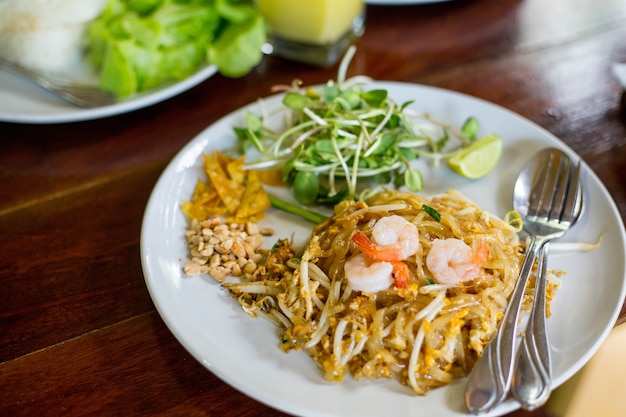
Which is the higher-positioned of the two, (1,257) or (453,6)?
(453,6)

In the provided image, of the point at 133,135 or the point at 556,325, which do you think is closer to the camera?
the point at 556,325

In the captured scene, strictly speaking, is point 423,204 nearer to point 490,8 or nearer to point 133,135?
point 133,135

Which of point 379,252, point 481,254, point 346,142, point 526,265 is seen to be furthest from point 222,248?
point 526,265

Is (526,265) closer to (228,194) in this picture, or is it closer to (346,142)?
(346,142)

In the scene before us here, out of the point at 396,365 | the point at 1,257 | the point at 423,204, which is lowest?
the point at 1,257

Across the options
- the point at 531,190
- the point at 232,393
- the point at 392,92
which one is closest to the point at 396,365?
the point at 232,393

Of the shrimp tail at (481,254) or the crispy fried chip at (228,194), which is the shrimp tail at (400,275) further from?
the crispy fried chip at (228,194)

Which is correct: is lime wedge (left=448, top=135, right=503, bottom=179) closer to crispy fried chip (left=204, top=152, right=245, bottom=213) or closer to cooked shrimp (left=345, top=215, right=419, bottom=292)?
A: cooked shrimp (left=345, top=215, right=419, bottom=292)
